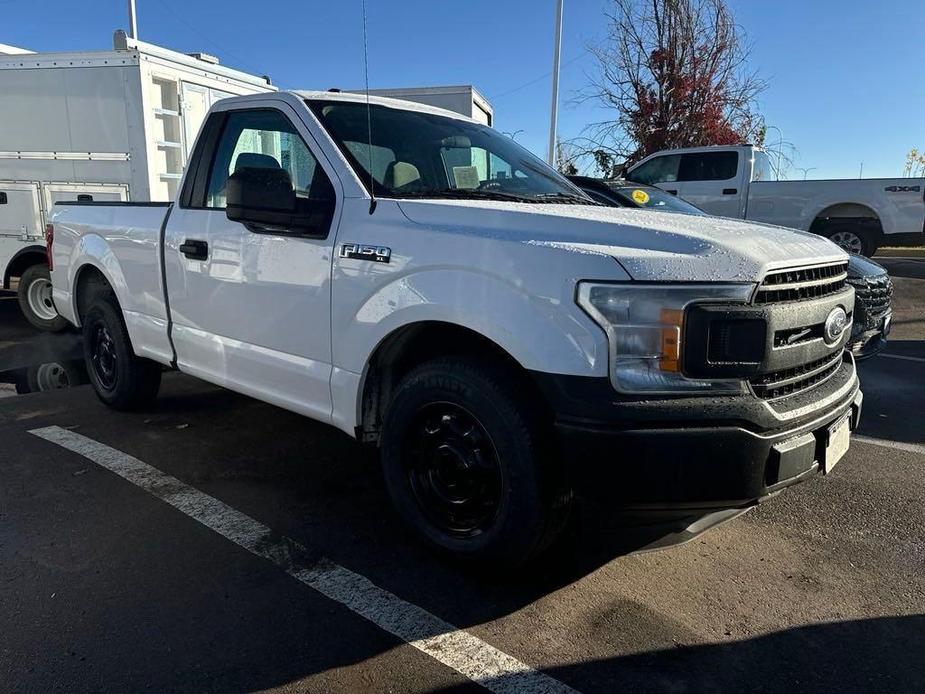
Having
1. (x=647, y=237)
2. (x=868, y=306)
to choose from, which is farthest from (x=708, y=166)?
(x=647, y=237)

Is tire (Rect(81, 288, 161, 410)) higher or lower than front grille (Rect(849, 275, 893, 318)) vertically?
lower

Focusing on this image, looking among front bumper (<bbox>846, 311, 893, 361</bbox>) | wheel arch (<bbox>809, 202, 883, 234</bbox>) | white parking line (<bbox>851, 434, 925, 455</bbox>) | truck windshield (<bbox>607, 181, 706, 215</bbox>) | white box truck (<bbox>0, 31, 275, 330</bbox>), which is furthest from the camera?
wheel arch (<bbox>809, 202, 883, 234</bbox>)

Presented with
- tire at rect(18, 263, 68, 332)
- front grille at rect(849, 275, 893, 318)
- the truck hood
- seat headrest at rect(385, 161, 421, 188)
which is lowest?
tire at rect(18, 263, 68, 332)

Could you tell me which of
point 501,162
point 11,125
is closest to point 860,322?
point 501,162

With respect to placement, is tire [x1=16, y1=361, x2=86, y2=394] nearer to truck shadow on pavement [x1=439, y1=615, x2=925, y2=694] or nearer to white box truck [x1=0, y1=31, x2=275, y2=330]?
white box truck [x1=0, y1=31, x2=275, y2=330]

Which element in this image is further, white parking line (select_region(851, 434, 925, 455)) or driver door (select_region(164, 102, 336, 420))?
white parking line (select_region(851, 434, 925, 455))

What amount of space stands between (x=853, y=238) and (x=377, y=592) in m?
12.5

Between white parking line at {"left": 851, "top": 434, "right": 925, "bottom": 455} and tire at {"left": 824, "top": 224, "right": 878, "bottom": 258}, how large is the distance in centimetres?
892

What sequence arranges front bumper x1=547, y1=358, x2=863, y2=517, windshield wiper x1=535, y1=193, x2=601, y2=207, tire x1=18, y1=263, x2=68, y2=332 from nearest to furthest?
front bumper x1=547, y1=358, x2=863, y2=517, windshield wiper x1=535, y1=193, x2=601, y2=207, tire x1=18, y1=263, x2=68, y2=332

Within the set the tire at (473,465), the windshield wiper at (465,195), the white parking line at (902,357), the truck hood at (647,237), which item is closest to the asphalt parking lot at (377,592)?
the tire at (473,465)

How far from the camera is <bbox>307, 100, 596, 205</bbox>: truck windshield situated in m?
3.36

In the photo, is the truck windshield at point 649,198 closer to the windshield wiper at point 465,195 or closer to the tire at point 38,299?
the windshield wiper at point 465,195

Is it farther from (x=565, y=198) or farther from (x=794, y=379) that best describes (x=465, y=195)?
(x=794, y=379)

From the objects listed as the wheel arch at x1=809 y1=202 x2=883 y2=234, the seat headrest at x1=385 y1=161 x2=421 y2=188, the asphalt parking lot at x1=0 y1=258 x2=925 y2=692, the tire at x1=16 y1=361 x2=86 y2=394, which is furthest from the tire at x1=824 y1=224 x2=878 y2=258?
the tire at x1=16 y1=361 x2=86 y2=394
